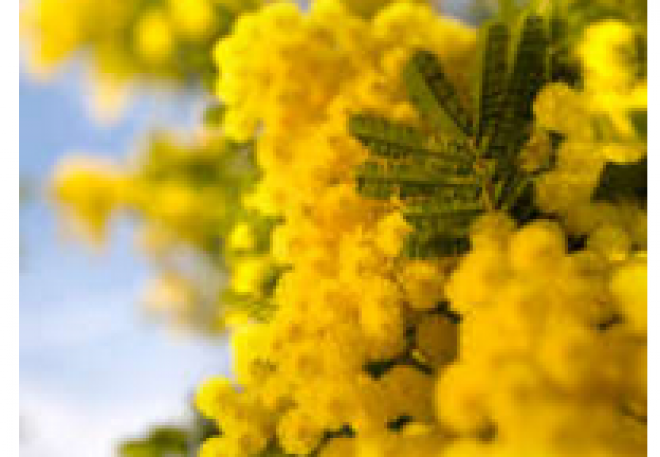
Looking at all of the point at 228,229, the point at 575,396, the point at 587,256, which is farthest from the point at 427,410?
the point at 228,229

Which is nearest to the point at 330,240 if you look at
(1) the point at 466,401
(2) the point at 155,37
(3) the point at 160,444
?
(1) the point at 466,401

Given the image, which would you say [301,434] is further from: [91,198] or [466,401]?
[91,198]

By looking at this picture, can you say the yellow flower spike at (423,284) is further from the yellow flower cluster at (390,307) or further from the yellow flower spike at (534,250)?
the yellow flower spike at (534,250)

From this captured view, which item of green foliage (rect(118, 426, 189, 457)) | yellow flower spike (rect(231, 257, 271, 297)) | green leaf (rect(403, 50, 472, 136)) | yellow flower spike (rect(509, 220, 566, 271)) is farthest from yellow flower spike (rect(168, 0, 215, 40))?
yellow flower spike (rect(509, 220, 566, 271))

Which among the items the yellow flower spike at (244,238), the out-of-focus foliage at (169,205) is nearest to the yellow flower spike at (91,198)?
the out-of-focus foliage at (169,205)
